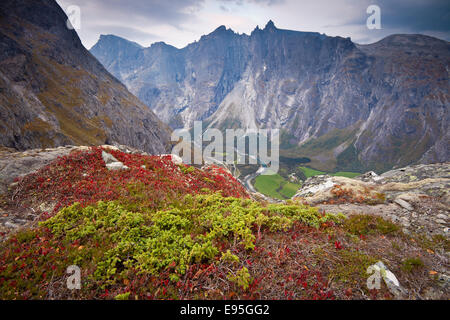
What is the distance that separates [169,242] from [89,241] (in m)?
3.16

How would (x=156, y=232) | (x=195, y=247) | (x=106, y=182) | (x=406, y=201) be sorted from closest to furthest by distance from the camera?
(x=195, y=247), (x=156, y=232), (x=106, y=182), (x=406, y=201)

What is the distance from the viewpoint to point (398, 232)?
9.42 metres

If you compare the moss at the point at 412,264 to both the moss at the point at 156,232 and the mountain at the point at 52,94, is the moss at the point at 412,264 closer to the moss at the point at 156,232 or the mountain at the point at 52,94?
the moss at the point at 156,232

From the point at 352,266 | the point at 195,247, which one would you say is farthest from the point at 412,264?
the point at 195,247

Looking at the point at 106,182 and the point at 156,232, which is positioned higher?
the point at 106,182

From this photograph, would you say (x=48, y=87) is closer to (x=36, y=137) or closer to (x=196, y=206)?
(x=36, y=137)

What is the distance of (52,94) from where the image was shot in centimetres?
9494

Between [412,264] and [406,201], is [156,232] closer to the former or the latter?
[412,264]

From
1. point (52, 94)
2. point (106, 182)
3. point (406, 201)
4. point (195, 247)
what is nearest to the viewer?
point (195, 247)

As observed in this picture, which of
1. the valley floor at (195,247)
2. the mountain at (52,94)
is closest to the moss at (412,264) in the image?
the valley floor at (195,247)

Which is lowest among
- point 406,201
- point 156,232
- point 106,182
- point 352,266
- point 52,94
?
point 352,266

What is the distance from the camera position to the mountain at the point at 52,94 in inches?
2350

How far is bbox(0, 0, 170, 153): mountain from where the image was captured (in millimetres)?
59688
